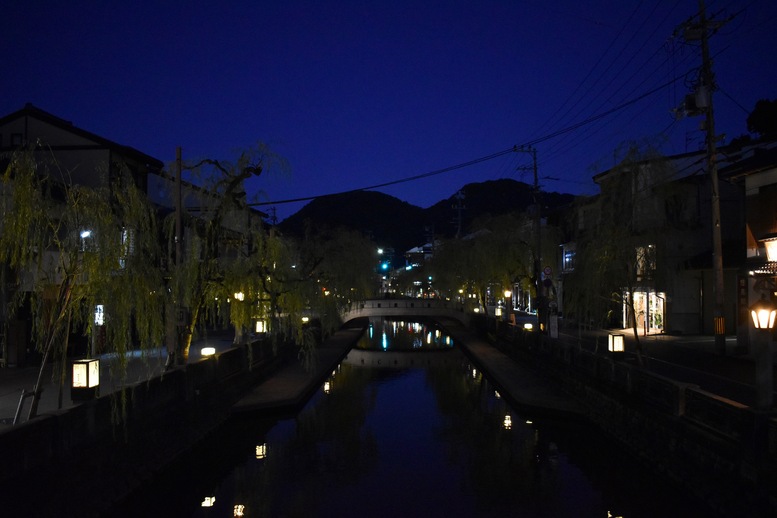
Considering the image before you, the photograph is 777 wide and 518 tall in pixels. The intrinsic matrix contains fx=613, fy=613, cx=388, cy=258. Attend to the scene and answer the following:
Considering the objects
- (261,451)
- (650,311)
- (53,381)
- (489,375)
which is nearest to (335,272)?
(489,375)

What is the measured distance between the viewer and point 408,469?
587 inches

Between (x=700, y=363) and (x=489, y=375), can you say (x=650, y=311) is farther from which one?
(x=700, y=363)

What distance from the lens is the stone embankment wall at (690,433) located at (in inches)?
372

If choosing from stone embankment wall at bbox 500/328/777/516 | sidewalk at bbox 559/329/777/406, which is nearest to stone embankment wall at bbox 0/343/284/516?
stone embankment wall at bbox 500/328/777/516

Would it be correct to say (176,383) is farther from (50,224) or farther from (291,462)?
(50,224)

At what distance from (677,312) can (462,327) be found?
22.7 meters

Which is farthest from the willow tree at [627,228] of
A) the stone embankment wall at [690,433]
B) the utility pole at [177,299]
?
the utility pole at [177,299]

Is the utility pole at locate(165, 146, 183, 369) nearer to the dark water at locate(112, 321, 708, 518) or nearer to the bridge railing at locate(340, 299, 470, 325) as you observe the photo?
the dark water at locate(112, 321, 708, 518)

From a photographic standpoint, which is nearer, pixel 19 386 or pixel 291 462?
pixel 291 462

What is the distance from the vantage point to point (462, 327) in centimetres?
5338

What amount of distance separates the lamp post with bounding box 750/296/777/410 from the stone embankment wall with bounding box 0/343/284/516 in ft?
36.5

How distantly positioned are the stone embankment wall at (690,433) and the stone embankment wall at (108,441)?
1072 cm

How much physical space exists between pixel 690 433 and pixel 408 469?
6.40m

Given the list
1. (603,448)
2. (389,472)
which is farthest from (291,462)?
(603,448)
